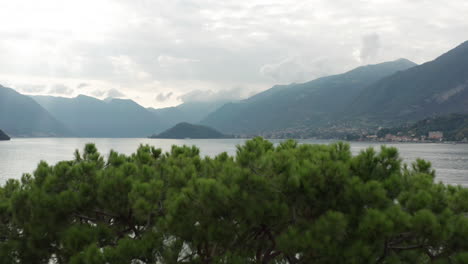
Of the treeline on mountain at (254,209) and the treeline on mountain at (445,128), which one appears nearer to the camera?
the treeline on mountain at (254,209)

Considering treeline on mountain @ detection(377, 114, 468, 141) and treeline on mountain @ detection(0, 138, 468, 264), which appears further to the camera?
treeline on mountain @ detection(377, 114, 468, 141)

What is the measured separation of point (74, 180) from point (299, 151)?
4.10 meters

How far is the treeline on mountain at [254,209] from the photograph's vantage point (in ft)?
15.6

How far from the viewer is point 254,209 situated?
16.6ft

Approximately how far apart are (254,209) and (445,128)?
199421mm

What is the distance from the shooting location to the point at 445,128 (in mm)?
173375

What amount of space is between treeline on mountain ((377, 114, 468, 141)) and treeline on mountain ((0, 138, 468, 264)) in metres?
Answer: 178

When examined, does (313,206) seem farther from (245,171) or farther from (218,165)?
(218,165)

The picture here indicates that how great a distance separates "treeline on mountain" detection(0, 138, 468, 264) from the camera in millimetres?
4750

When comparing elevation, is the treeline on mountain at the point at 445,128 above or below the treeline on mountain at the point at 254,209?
above

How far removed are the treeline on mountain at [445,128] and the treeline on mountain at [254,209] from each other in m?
178

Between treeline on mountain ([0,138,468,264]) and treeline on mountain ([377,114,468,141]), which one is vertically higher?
treeline on mountain ([377,114,468,141])

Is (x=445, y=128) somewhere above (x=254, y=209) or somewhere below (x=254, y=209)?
above

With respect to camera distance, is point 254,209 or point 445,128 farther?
point 445,128
